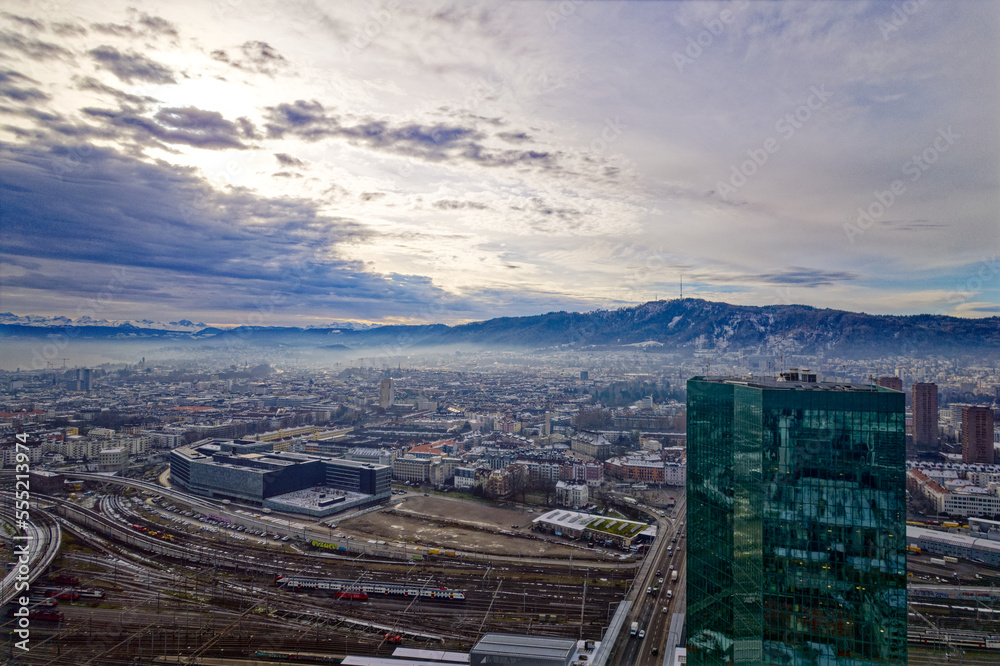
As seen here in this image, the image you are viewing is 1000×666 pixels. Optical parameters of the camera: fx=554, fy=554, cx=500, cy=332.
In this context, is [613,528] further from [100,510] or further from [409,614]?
[100,510]

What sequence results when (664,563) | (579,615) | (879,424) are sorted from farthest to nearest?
(664,563) < (579,615) < (879,424)

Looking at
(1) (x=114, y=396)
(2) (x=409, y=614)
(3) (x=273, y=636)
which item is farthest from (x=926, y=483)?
(1) (x=114, y=396)

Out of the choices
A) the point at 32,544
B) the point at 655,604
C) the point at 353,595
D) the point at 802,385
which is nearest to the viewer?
the point at 802,385

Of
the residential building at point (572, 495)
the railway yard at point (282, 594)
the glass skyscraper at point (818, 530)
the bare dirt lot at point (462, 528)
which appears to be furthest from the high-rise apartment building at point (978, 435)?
the glass skyscraper at point (818, 530)

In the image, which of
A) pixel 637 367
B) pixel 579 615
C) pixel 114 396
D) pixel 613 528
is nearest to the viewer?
pixel 579 615

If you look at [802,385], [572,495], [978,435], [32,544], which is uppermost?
[802,385]

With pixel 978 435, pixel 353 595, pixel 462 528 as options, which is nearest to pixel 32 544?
pixel 353 595

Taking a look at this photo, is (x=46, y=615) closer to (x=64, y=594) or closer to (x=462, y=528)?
(x=64, y=594)
